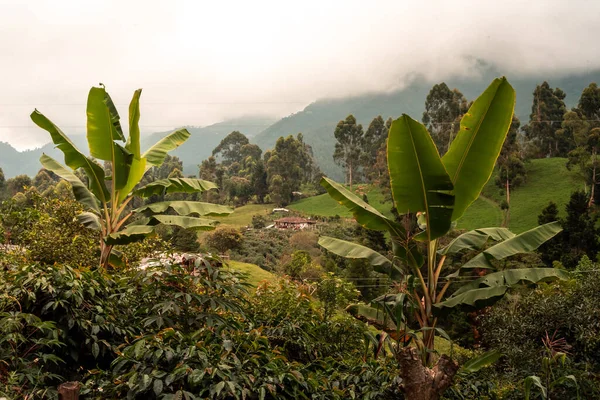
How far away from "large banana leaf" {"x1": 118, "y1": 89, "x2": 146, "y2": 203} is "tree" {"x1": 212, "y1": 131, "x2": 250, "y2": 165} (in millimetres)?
58250

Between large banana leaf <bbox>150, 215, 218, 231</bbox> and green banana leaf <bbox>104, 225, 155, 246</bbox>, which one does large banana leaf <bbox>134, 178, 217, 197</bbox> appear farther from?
green banana leaf <bbox>104, 225, 155, 246</bbox>

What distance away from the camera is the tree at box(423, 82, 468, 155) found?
105 ft

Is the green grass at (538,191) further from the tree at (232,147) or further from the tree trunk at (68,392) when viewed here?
the tree at (232,147)

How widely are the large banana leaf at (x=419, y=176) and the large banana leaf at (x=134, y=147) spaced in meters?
3.35

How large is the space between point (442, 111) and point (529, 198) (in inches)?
367

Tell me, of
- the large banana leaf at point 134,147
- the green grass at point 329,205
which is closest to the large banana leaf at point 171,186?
the large banana leaf at point 134,147

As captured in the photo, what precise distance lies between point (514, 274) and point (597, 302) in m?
1.21

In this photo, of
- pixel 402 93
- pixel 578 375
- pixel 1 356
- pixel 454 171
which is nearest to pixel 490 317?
pixel 454 171

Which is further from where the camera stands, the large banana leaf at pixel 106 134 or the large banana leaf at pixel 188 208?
the large banana leaf at pixel 188 208

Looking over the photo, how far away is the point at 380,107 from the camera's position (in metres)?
183

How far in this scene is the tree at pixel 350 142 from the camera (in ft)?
135

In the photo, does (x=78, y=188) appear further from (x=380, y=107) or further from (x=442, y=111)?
(x=380, y=107)

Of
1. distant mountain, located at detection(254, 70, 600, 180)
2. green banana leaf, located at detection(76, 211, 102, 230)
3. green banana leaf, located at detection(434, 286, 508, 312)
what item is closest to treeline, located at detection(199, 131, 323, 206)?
green banana leaf, located at detection(76, 211, 102, 230)

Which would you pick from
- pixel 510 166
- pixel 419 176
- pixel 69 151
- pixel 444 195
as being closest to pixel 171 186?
pixel 69 151
